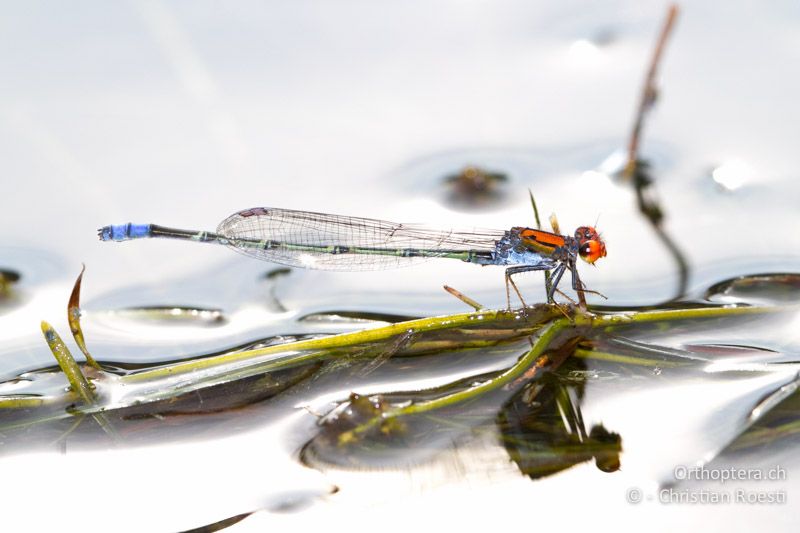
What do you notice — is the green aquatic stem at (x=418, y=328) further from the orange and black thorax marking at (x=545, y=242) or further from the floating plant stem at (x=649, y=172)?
the floating plant stem at (x=649, y=172)

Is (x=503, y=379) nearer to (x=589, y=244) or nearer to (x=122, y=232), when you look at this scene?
(x=589, y=244)

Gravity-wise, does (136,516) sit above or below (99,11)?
below

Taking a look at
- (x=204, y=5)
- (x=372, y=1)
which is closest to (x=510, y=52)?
(x=372, y=1)

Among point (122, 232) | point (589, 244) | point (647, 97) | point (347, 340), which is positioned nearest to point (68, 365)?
point (347, 340)

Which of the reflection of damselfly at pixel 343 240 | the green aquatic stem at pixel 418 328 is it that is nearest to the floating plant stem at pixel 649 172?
the reflection of damselfly at pixel 343 240

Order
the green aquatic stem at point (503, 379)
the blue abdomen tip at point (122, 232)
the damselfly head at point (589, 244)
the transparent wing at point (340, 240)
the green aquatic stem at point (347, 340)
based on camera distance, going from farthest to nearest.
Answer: the transparent wing at point (340, 240)
the blue abdomen tip at point (122, 232)
the damselfly head at point (589, 244)
the green aquatic stem at point (347, 340)
the green aquatic stem at point (503, 379)

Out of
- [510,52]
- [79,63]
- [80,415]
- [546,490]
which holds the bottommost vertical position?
[546,490]

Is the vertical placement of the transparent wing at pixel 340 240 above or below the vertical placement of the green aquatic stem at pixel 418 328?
above

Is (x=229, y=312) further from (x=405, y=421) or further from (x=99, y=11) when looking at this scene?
(x=99, y=11)
